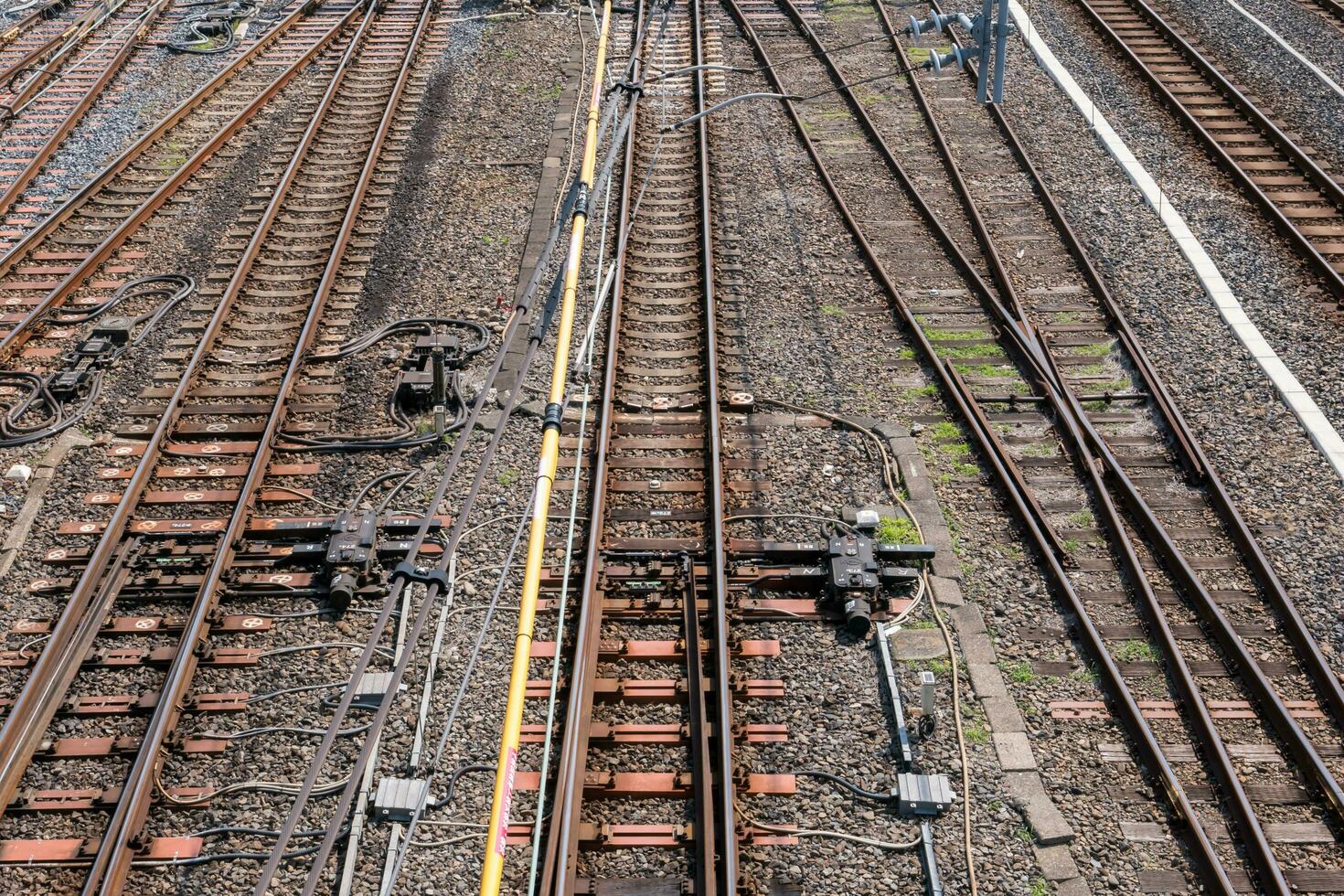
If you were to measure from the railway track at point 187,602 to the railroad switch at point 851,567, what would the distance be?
9.76 feet

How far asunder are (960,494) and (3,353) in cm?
934

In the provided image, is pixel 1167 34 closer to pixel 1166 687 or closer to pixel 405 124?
pixel 405 124

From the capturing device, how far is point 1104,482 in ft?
35.1

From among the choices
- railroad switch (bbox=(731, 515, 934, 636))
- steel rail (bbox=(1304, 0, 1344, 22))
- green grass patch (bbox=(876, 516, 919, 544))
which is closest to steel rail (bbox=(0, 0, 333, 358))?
railroad switch (bbox=(731, 515, 934, 636))

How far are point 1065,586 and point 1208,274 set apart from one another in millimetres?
6035

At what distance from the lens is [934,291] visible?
13.5m

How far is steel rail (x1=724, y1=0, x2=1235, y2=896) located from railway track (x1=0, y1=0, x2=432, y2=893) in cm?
503

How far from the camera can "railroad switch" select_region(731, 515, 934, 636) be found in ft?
30.0

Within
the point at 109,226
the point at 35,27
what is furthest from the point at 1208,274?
the point at 35,27

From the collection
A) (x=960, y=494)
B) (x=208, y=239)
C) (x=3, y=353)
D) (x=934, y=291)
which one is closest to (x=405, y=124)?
(x=208, y=239)

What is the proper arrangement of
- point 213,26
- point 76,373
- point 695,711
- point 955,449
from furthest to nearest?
point 213,26
point 76,373
point 955,449
point 695,711

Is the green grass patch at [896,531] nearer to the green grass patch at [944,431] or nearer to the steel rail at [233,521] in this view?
the green grass patch at [944,431]

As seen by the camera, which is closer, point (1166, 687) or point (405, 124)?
point (1166, 687)

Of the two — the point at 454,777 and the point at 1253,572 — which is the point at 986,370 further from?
the point at 454,777
